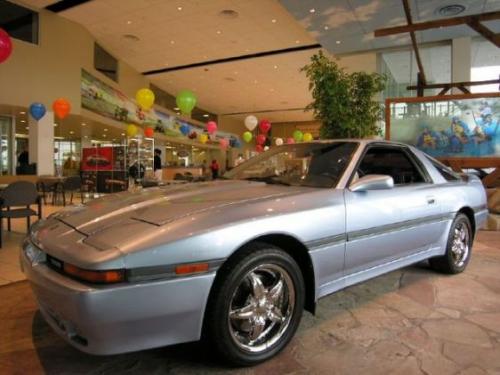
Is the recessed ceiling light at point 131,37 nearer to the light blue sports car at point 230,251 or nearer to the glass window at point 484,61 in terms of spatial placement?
the glass window at point 484,61

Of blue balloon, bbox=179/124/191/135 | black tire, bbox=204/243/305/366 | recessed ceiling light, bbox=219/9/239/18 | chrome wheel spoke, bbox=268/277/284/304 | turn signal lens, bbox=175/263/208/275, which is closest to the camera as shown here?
turn signal lens, bbox=175/263/208/275

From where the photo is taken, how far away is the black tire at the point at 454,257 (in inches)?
142

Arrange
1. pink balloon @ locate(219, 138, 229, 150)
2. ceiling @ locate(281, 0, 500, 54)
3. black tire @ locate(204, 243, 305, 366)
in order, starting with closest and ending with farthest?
black tire @ locate(204, 243, 305, 366) < ceiling @ locate(281, 0, 500, 54) < pink balloon @ locate(219, 138, 229, 150)

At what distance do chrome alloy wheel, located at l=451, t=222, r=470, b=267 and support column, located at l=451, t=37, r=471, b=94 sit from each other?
896cm

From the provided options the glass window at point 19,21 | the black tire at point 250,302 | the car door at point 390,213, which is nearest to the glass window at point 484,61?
the car door at point 390,213

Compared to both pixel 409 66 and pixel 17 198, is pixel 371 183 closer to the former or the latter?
pixel 17 198

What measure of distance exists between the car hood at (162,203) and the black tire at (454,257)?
187 centimetres

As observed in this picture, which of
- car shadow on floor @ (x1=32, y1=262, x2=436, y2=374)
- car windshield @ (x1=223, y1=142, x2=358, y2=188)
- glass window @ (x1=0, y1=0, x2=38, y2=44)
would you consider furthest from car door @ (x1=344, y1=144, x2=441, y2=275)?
glass window @ (x1=0, y1=0, x2=38, y2=44)

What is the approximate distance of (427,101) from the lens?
7.44m

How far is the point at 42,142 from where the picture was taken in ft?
45.5

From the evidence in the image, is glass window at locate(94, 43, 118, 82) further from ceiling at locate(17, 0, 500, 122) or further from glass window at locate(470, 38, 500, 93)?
glass window at locate(470, 38, 500, 93)

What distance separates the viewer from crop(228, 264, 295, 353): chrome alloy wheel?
2.08 metres

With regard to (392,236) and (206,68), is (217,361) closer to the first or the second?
(392,236)

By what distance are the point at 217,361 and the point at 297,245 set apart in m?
0.75
